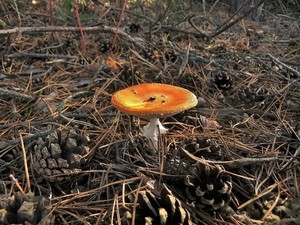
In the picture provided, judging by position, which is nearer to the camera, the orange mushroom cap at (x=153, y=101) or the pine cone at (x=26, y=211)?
the pine cone at (x=26, y=211)

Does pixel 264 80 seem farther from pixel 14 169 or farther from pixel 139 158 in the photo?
pixel 14 169

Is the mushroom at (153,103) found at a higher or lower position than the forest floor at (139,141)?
higher

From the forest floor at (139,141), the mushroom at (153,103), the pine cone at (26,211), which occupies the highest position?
the mushroom at (153,103)

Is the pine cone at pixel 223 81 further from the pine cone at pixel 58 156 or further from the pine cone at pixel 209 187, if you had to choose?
the pine cone at pixel 58 156

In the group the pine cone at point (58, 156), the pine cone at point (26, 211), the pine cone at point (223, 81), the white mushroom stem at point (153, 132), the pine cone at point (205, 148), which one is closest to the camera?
the pine cone at point (26, 211)

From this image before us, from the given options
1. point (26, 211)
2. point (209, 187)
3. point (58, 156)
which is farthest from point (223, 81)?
point (26, 211)

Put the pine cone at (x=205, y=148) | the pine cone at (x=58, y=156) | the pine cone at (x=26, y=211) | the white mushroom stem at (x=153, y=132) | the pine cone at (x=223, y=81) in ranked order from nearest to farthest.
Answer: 1. the pine cone at (x=26, y=211)
2. the pine cone at (x=58, y=156)
3. the pine cone at (x=205, y=148)
4. the white mushroom stem at (x=153, y=132)
5. the pine cone at (x=223, y=81)

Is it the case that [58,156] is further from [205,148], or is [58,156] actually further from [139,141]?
[205,148]

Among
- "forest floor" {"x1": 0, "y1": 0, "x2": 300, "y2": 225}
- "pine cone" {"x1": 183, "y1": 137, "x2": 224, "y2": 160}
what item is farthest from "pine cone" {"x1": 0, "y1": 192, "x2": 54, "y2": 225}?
"pine cone" {"x1": 183, "y1": 137, "x2": 224, "y2": 160}

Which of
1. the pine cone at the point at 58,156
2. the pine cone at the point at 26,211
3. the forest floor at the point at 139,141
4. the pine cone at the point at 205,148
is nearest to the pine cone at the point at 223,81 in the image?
the forest floor at the point at 139,141
